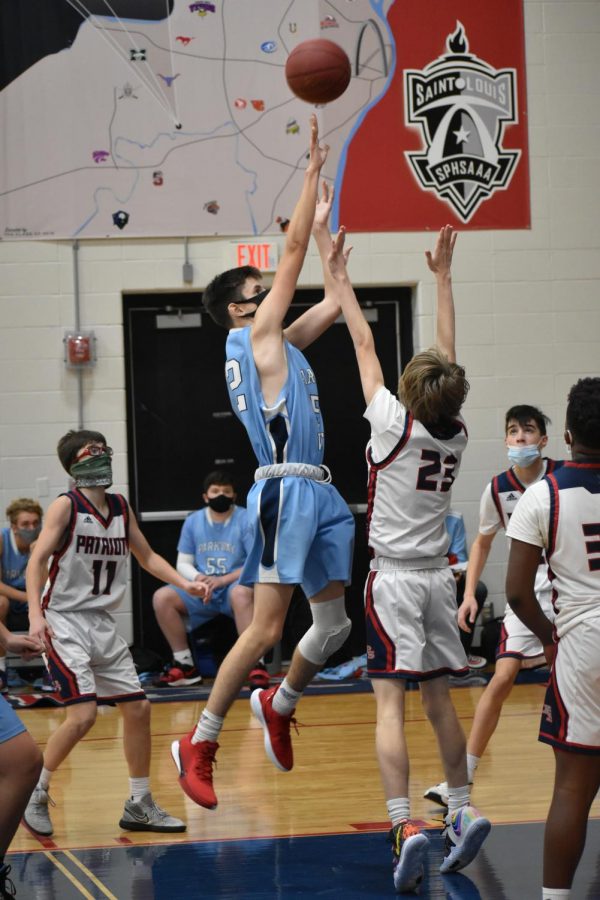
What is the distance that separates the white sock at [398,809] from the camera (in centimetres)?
359

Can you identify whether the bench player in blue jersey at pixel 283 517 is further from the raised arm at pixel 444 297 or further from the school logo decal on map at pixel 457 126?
the school logo decal on map at pixel 457 126

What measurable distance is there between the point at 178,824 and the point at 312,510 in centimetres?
132

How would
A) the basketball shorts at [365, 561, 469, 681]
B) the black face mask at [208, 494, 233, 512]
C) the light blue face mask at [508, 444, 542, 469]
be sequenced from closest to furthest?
the basketball shorts at [365, 561, 469, 681]
the light blue face mask at [508, 444, 542, 469]
the black face mask at [208, 494, 233, 512]

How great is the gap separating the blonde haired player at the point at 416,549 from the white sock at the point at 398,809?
0.62 ft

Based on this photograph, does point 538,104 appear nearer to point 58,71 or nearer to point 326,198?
point 58,71

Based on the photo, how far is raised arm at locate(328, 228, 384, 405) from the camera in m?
3.85

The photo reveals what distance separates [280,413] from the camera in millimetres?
4195

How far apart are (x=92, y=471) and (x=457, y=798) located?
1.88 meters

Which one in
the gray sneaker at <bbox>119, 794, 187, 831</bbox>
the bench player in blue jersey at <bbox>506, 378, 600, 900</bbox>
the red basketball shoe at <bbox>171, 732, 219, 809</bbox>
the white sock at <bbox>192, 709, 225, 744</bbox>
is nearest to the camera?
the bench player in blue jersey at <bbox>506, 378, 600, 900</bbox>

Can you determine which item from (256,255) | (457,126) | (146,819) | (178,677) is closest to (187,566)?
(178,677)

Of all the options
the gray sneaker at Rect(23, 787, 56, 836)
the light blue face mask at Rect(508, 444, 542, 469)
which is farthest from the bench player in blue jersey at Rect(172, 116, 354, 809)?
the light blue face mask at Rect(508, 444, 542, 469)

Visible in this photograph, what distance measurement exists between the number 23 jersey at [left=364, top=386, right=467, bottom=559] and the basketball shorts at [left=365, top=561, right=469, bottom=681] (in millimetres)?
85

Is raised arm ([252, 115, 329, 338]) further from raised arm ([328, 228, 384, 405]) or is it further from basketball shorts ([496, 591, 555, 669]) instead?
basketball shorts ([496, 591, 555, 669])

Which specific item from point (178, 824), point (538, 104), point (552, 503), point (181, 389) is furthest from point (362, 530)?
point (552, 503)
